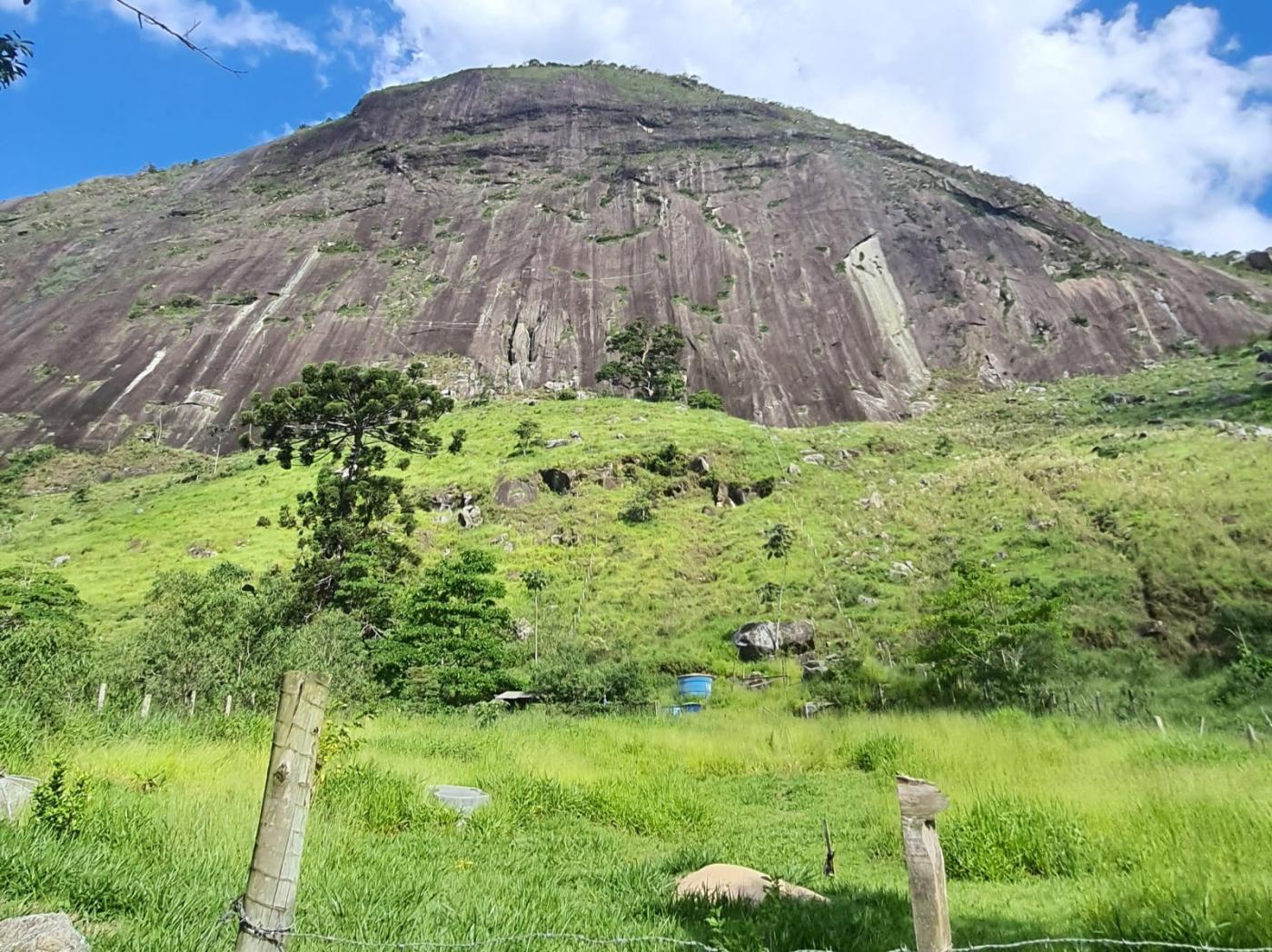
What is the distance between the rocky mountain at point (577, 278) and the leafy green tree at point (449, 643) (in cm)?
3878

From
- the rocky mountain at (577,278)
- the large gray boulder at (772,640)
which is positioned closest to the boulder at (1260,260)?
the rocky mountain at (577,278)

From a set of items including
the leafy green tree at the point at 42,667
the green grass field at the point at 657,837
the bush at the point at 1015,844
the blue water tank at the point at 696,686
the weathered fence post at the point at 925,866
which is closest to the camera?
the weathered fence post at the point at 925,866

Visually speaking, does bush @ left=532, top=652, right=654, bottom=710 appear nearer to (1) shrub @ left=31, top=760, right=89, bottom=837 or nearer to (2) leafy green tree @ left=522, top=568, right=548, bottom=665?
(2) leafy green tree @ left=522, top=568, right=548, bottom=665

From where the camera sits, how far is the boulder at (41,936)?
279 cm

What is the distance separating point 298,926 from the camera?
393cm

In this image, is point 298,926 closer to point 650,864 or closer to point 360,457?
point 650,864

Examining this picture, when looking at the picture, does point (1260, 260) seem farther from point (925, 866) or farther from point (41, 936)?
point (41, 936)

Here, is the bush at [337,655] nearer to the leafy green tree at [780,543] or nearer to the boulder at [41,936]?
the boulder at [41,936]

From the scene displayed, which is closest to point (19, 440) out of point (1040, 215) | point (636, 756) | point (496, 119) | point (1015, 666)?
point (636, 756)

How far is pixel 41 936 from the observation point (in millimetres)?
2857

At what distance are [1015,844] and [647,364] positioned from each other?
170 ft

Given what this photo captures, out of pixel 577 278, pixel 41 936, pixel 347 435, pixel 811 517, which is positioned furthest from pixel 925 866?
pixel 577 278

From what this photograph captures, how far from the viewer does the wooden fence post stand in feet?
8.63

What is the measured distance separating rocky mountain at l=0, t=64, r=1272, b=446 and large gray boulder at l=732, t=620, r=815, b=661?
35613 mm
